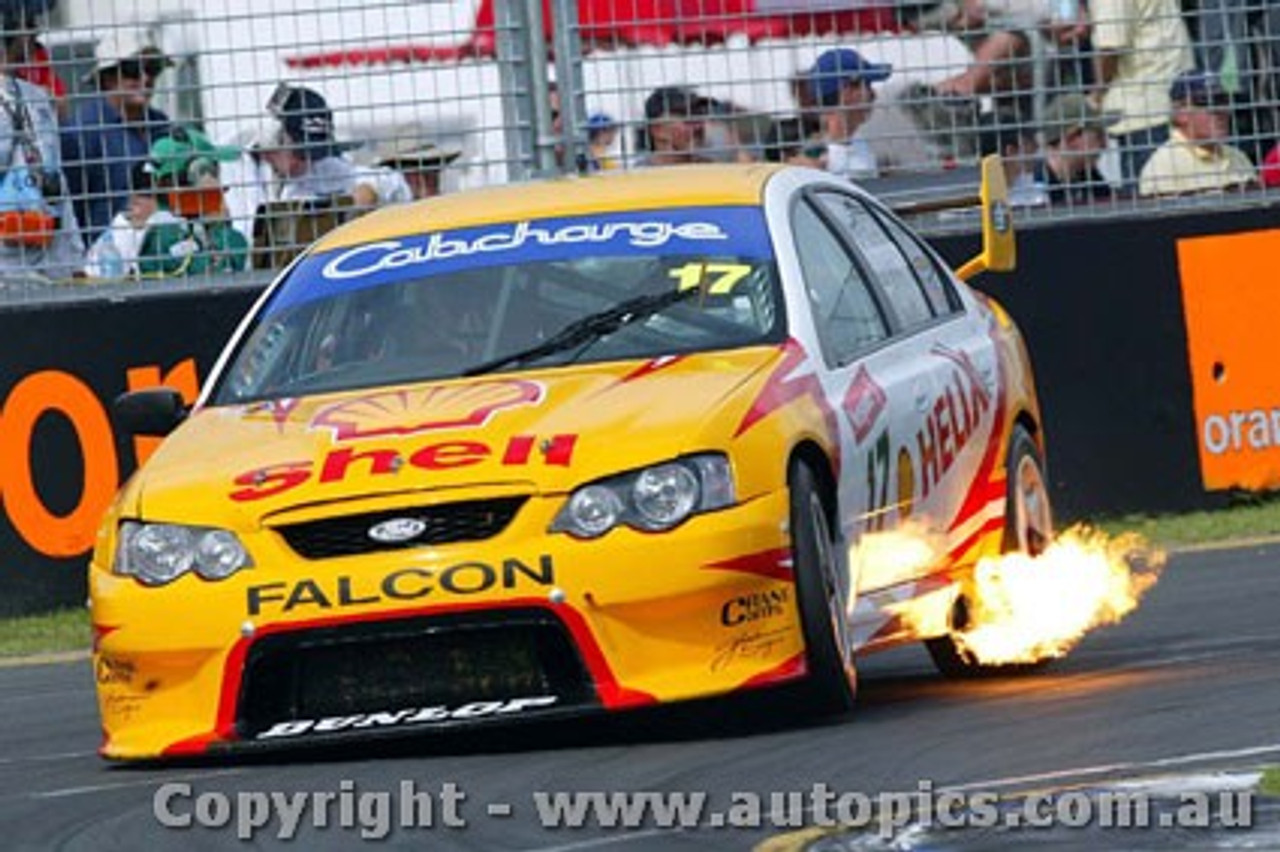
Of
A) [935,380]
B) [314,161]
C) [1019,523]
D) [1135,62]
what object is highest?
[1135,62]

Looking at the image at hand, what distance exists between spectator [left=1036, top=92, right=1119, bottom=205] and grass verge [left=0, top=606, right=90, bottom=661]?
14.8 feet

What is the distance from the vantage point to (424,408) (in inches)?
343

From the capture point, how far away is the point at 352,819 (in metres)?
7.27

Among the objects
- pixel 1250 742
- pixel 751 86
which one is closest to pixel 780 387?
pixel 1250 742

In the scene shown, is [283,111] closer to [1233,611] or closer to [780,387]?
[1233,611]

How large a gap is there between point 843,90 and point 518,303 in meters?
5.46

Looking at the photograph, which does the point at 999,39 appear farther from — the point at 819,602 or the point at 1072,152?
the point at 819,602

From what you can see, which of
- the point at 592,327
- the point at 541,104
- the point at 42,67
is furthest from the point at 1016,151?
the point at 592,327

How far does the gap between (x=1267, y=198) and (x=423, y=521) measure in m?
7.56

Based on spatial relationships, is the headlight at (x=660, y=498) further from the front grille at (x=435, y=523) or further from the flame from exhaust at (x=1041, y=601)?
the flame from exhaust at (x=1041, y=601)

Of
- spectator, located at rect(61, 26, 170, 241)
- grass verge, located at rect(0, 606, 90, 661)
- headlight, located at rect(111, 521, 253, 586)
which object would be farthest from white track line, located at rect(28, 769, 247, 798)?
spectator, located at rect(61, 26, 170, 241)

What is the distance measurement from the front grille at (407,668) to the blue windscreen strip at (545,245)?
5.37 ft

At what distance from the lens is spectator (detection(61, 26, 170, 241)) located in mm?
14367
